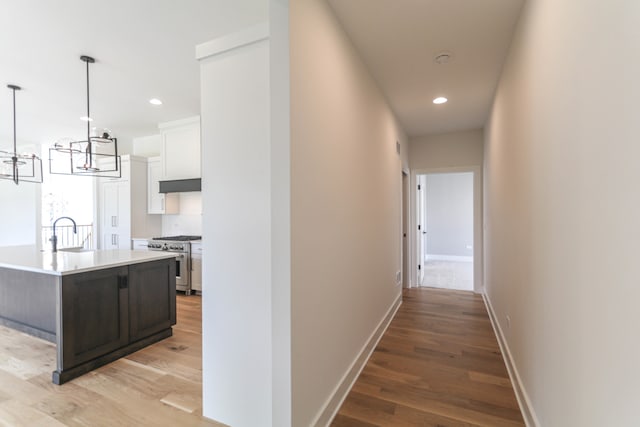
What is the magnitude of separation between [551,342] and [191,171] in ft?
16.3

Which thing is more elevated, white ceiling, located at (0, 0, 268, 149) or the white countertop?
white ceiling, located at (0, 0, 268, 149)

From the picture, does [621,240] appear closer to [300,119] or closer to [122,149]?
[300,119]

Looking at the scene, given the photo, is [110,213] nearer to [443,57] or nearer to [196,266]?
[196,266]

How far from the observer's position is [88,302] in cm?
242

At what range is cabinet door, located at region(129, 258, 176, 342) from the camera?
9.15 feet

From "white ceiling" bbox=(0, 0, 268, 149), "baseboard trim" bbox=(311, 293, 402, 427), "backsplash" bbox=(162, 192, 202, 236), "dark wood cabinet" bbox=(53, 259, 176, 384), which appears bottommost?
"baseboard trim" bbox=(311, 293, 402, 427)

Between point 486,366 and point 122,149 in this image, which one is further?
point 122,149

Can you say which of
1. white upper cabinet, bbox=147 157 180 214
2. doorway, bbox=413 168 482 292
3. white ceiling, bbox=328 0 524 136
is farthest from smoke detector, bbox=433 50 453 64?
doorway, bbox=413 168 482 292

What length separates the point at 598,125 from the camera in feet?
3.00

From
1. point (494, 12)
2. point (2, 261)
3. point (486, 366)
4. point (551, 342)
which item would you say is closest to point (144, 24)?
point (2, 261)

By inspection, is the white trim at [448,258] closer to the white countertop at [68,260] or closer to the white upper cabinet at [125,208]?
the white upper cabinet at [125,208]

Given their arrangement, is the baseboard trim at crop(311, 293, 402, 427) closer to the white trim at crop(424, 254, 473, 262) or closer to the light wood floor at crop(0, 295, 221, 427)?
the light wood floor at crop(0, 295, 221, 427)

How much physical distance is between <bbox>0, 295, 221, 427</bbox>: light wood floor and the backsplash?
8.88 ft

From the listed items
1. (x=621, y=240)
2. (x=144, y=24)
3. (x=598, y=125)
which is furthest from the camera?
(x=144, y=24)
